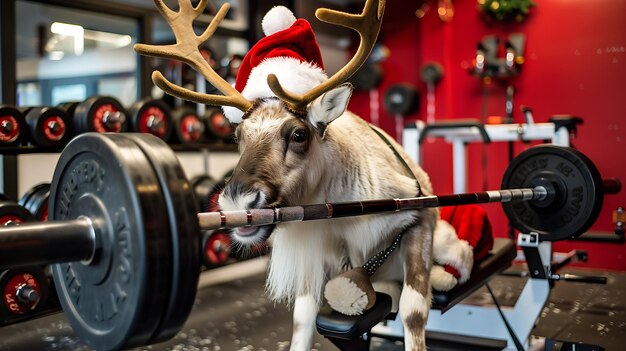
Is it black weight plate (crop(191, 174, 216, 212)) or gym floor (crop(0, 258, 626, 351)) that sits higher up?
black weight plate (crop(191, 174, 216, 212))

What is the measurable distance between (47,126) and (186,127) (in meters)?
1.02

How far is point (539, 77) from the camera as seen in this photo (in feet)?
15.0

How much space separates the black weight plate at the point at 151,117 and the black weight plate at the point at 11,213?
2.93 feet

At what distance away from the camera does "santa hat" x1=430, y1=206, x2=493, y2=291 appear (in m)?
1.81

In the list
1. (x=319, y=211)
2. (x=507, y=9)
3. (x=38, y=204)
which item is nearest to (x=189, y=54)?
(x=319, y=211)

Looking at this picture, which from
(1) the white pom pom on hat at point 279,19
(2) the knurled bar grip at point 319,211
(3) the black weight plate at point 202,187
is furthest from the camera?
(3) the black weight plate at point 202,187

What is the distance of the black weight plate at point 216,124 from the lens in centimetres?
394

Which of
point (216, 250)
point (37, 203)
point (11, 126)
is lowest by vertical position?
point (216, 250)

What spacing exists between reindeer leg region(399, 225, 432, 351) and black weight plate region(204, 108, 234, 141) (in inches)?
96.7

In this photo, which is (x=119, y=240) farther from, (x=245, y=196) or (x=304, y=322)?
(x=304, y=322)

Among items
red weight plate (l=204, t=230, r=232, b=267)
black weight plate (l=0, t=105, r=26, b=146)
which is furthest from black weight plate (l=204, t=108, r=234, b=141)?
black weight plate (l=0, t=105, r=26, b=146)

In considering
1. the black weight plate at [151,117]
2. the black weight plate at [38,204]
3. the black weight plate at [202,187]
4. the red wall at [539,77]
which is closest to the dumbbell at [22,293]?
the black weight plate at [38,204]

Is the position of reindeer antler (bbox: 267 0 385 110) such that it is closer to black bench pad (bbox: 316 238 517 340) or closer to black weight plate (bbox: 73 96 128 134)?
black bench pad (bbox: 316 238 517 340)

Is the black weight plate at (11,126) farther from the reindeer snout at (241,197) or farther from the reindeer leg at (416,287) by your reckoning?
the reindeer leg at (416,287)
